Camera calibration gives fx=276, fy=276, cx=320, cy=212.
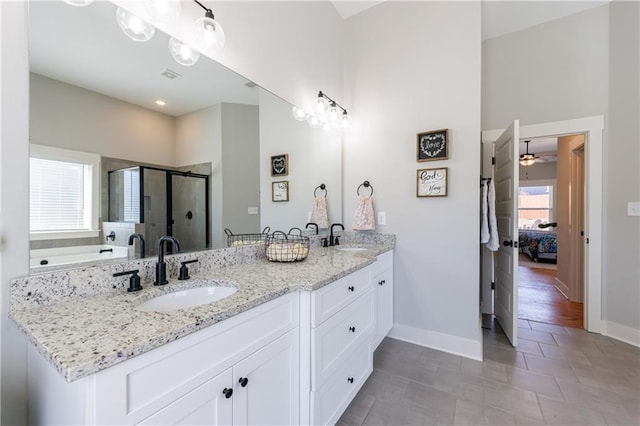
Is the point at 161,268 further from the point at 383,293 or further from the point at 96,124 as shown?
the point at 383,293

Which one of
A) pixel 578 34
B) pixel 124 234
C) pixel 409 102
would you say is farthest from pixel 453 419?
pixel 578 34

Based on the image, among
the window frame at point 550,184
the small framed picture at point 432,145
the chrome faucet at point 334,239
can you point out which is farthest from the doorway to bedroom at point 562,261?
the chrome faucet at point 334,239

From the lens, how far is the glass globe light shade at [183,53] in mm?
1325

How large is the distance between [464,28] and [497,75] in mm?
1094

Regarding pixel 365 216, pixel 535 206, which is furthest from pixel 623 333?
pixel 535 206

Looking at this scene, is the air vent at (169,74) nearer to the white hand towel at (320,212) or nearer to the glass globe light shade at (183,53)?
the glass globe light shade at (183,53)

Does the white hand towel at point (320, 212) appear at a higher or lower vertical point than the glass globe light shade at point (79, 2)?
lower

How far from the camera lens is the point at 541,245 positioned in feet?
19.9

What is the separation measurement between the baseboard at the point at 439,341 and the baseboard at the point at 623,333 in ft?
4.92

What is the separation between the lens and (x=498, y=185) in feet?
9.64

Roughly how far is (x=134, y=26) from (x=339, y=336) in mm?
1699

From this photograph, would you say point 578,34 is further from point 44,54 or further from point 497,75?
point 44,54

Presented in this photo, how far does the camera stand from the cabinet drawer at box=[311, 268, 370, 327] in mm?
1247

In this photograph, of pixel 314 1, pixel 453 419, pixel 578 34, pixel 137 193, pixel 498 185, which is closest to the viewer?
pixel 137 193
